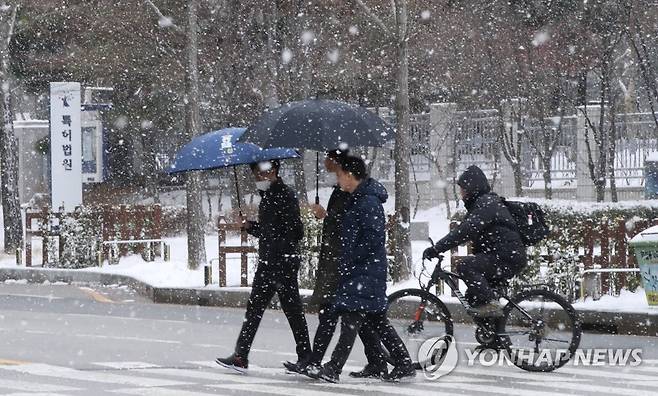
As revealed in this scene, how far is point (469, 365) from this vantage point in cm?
1275

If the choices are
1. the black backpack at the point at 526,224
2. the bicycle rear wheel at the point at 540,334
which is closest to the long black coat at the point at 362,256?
the bicycle rear wheel at the point at 540,334

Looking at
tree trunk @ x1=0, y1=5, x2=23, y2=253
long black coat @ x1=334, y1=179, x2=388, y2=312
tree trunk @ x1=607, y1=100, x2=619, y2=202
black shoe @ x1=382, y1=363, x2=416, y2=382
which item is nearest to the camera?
long black coat @ x1=334, y1=179, x2=388, y2=312

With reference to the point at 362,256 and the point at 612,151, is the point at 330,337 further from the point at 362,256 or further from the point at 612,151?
the point at 612,151

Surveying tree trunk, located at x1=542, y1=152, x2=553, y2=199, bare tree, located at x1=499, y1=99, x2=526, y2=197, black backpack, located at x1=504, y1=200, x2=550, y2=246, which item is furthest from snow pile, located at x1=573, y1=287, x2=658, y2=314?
bare tree, located at x1=499, y1=99, x2=526, y2=197

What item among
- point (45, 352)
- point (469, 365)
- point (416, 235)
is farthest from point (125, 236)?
point (469, 365)

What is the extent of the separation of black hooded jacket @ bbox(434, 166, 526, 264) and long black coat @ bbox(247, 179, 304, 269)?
3.99 ft

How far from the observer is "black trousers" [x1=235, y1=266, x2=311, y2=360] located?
39.7 feet

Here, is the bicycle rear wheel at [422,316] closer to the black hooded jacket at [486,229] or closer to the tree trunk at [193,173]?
the black hooded jacket at [486,229]

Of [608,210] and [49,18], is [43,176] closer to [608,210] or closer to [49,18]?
[49,18]

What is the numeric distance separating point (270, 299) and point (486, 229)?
187 centimetres

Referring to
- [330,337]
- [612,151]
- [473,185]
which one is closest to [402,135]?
[473,185]

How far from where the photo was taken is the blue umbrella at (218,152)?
13.7 metres

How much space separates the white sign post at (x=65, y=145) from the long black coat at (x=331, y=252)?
17554 millimetres

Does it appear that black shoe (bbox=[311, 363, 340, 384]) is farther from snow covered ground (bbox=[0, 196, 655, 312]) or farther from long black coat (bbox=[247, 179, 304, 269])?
snow covered ground (bbox=[0, 196, 655, 312])
